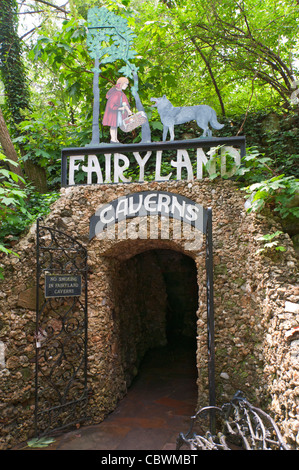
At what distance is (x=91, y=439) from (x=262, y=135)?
6532 mm

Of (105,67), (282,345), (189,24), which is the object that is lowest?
(282,345)

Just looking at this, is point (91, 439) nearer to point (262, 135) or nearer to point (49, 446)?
point (49, 446)

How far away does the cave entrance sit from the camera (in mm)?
5441

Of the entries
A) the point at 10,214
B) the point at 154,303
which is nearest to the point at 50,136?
the point at 10,214

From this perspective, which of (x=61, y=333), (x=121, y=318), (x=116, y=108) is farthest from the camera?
(x=121, y=318)

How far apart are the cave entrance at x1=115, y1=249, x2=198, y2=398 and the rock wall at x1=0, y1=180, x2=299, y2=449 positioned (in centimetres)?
73

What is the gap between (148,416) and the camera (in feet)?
13.6

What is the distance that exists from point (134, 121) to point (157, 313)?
497 cm

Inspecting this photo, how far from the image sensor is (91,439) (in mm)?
3564

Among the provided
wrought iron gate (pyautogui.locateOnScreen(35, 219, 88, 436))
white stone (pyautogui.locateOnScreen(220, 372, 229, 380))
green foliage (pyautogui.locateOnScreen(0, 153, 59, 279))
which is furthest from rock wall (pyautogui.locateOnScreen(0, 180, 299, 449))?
green foliage (pyautogui.locateOnScreen(0, 153, 59, 279))

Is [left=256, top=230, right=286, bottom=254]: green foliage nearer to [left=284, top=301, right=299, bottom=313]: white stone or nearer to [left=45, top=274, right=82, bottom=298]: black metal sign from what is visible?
[left=284, top=301, right=299, bottom=313]: white stone

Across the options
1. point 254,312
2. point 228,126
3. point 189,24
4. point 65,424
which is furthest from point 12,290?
point 189,24

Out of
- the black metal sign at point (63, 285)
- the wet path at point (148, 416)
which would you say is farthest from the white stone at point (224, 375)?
the black metal sign at point (63, 285)

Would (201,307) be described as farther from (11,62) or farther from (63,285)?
(11,62)
